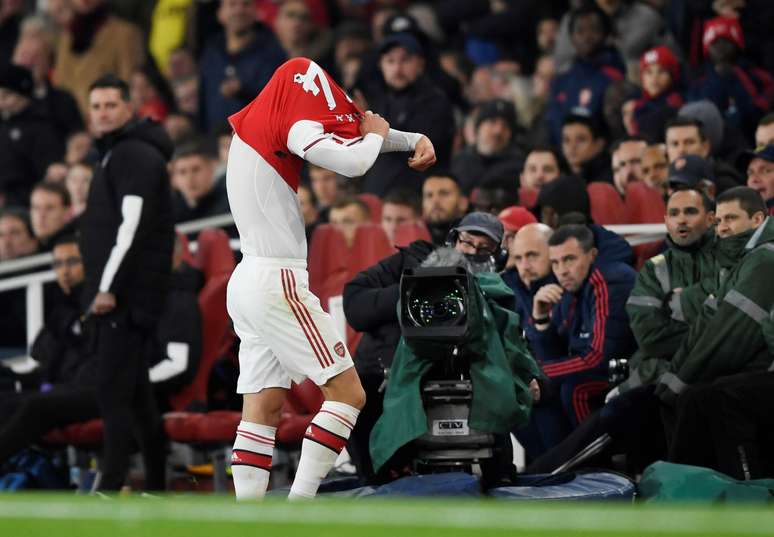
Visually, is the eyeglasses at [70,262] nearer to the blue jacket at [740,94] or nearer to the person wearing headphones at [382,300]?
the person wearing headphones at [382,300]

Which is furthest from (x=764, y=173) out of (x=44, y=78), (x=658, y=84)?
(x=44, y=78)

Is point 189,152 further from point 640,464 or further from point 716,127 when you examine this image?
point 640,464

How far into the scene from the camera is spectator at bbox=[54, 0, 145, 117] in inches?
576

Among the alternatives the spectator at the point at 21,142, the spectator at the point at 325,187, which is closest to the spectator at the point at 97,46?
the spectator at the point at 21,142

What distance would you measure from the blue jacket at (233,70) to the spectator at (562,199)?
4497 millimetres

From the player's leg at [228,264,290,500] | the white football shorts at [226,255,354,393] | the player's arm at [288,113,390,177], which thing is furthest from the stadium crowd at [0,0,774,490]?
the player's arm at [288,113,390,177]

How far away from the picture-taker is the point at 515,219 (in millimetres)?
8688

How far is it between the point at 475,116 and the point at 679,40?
147 cm

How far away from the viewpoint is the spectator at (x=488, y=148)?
35.4 ft

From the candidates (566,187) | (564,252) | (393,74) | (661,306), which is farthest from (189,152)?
(661,306)

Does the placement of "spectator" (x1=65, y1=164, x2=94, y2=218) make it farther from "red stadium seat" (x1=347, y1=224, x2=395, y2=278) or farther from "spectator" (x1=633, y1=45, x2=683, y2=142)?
"spectator" (x1=633, y1=45, x2=683, y2=142)

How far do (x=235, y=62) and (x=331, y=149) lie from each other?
25.4 feet

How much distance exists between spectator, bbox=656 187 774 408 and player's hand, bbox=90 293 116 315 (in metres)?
2.80

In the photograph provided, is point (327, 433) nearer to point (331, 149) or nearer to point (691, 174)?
point (331, 149)
